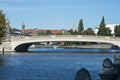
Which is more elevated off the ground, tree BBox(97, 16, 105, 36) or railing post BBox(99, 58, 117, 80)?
tree BBox(97, 16, 105, 36)

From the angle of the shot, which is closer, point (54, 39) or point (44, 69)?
point (44, 69)

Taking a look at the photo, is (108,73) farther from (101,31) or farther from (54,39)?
(101,31)

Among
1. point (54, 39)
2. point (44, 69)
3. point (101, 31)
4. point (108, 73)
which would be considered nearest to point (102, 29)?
point (101, 31)

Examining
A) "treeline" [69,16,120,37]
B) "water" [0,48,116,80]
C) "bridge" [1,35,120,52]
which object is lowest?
"water" [0,48,116,80]

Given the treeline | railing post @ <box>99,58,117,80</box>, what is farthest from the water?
the treeline

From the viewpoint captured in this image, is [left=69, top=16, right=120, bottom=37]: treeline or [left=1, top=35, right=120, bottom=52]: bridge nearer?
[left=1, top=35, right=120, bottom=52]: bridge

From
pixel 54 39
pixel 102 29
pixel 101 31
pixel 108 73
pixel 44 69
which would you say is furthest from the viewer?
pixel 101 31

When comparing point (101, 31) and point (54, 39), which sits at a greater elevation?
point (101, 31)

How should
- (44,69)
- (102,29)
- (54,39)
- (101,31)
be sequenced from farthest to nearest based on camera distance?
1. (101,31)
2. (102,29)
3. (54,39)
4. (44,69)

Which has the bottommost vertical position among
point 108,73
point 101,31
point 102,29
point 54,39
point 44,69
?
point 44,69

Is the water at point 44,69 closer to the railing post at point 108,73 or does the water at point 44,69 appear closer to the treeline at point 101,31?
the railing post at point 108,73

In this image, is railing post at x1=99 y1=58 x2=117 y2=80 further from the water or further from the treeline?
the treeline

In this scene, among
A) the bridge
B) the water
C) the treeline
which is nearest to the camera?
the water

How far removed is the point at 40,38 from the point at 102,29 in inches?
1756
